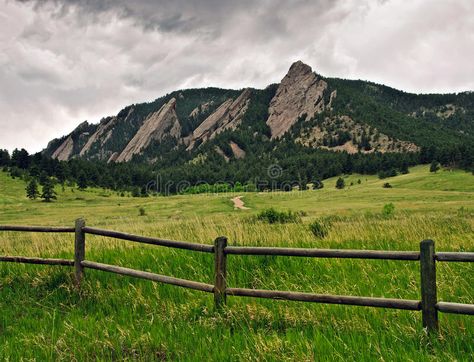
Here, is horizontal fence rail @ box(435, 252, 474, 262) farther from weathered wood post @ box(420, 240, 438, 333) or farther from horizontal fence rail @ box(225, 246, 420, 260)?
horizontal fence rail @ box(225, 246, 420, 260)

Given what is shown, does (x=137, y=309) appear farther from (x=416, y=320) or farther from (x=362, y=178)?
(x=362, y=178)

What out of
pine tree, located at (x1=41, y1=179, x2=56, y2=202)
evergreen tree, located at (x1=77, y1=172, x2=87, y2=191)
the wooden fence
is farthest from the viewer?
evergreen tree, located at (x1=77, y1=172, x2=87, y2=191)

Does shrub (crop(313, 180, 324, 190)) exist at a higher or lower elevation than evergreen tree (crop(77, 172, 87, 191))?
lower

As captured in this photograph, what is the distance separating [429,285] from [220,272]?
3057 millimetres

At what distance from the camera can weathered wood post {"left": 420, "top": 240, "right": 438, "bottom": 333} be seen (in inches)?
218

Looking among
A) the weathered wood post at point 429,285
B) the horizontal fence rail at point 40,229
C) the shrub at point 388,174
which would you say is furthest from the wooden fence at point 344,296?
the shrub at point 388,174

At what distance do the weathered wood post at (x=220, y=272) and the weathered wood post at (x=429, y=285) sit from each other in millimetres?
2937

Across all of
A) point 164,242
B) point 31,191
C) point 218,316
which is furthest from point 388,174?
point 218,316

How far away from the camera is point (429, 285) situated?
556 centimetres

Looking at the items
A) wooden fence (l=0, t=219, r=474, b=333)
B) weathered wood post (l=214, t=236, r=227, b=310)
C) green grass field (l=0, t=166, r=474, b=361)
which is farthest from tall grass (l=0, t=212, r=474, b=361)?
wooden fence (l=0, t=219, r=474, b=333)

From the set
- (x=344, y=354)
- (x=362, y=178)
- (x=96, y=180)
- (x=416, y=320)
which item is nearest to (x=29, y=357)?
(x=344, y=354)

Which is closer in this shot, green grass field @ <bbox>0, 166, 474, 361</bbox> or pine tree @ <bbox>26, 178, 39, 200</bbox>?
green grass field @ <bbox>0, 166, 474, 361</bbox>

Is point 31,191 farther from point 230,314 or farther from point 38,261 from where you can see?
point 230,314

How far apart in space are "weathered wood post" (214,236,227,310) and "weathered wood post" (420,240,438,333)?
2.94 meters
